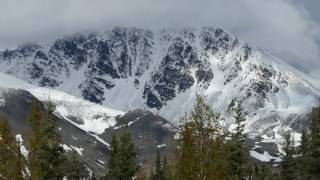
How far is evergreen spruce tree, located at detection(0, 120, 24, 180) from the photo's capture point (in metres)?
28.9

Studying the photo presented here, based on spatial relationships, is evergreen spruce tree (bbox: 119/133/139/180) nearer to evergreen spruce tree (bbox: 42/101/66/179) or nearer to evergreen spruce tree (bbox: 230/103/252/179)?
evergreen spruce tree (bbox: 42/101/66/179)

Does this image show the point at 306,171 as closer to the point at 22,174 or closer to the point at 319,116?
the point at 319,116

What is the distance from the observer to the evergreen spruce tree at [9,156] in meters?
28.9

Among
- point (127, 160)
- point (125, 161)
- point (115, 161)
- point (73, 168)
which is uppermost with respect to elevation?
point (127, 160)

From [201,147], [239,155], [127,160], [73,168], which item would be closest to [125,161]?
[127,160]

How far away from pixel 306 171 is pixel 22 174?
1685cm

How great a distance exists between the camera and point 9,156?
29453 millimetres

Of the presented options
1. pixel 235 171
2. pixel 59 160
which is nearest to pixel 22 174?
pixel 59 160

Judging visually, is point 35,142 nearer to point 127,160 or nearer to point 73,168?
point 127,160

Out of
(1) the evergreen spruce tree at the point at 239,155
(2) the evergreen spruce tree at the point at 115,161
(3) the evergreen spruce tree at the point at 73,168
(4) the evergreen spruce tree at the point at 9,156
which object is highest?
(4) the evergreen spruce tree at the point at 9,156

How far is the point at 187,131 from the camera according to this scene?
31.3 m

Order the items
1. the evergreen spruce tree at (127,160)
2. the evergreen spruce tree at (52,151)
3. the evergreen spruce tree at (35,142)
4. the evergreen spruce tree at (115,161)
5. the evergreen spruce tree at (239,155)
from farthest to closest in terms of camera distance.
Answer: the evergreen spruce tree at (115,161), the evergreen spruce tree at (127,160), the evergreen spruce tree at (239,155), the evergreen spruce tree at (52,151), the evergreen spruce tree at (35,142)

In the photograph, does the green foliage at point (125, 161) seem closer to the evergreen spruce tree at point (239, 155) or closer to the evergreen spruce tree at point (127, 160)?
the evergreen spruce tree at point (127, 160)

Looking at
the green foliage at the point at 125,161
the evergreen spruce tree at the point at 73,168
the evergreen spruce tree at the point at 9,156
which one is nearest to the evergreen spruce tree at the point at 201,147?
the evergreen spruce tree at the point at 9,156
